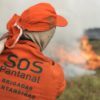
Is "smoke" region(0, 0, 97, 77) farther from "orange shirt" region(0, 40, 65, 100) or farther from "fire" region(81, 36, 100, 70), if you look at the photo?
"orange shirt" region(0, 40, 65, 100)

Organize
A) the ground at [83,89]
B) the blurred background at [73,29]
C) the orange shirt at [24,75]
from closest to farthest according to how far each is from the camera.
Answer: the orange shirt at [24,75] < the ground at [83,89] < the blurred background at [73,29]

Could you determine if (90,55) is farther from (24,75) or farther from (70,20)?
(24,75)

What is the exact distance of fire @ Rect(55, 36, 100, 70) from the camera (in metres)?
8.34

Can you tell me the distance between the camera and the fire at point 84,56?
328 inches

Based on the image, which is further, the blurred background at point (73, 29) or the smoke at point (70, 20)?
the smoke at point (70, 20)

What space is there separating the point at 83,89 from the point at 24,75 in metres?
3.54

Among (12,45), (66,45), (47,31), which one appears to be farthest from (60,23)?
(66,45)

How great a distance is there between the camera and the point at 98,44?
28.2 ft

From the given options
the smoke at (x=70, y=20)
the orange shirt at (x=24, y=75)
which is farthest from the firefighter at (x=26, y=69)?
the smoke at (x=70, y=20)

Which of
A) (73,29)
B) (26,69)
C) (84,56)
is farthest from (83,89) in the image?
(26,69)

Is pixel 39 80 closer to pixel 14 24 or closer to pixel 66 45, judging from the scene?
pixel 14 24

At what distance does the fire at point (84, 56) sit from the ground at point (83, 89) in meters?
0.56

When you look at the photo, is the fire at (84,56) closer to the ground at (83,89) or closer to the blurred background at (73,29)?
the blurred background at (73,29)

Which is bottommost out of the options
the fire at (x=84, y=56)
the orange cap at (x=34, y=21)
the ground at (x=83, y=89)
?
the ground at (x=83, y=89)
